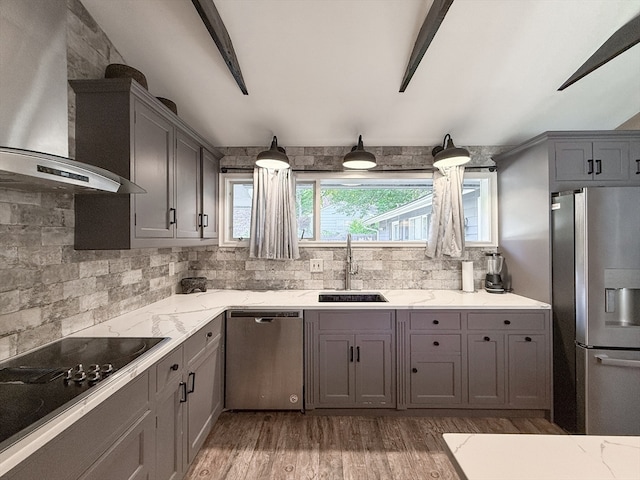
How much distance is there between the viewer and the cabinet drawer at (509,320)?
2.25 meters

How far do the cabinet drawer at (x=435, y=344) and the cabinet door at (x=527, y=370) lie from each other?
443mm

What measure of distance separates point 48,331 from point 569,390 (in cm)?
338

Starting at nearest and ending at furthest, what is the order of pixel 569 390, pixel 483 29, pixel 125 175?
pixel 125 175 < pixel 483 29 < pixel 569 390

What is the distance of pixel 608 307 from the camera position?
1976mm

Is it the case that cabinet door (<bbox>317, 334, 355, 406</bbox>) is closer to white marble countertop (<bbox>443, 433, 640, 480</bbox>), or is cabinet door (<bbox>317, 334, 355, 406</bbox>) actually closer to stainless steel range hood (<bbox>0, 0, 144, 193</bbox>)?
white marble countertop (<bbox>443, 433, 640, 480</bbox>)

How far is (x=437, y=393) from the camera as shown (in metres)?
2.28

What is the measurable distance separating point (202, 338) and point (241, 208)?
61.4 inches

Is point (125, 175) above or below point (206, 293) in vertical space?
above

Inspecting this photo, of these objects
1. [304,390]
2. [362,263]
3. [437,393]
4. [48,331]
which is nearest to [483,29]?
[362,263]

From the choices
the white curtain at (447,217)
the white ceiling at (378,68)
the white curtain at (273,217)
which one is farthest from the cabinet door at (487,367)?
the white ceiling at (378,68)

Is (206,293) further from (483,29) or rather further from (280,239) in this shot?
(483,29)

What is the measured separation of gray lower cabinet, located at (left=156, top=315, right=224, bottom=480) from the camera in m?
1.41

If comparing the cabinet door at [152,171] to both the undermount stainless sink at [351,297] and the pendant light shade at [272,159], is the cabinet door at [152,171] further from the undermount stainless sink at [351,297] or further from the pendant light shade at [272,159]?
the undermount stainless sink at [351,297]

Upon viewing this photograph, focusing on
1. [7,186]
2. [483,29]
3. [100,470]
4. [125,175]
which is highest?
[483,29]
